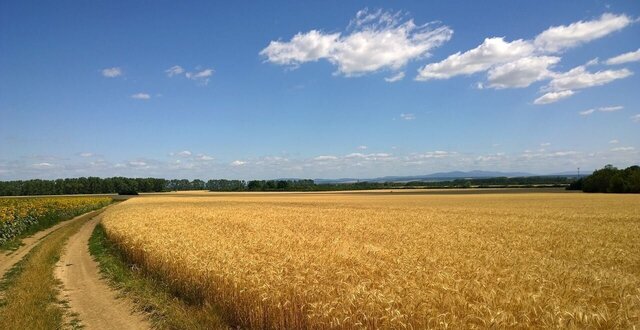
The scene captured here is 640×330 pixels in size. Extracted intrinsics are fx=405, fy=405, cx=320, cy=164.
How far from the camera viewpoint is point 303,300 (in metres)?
7.89

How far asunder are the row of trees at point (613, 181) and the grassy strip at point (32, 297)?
105m

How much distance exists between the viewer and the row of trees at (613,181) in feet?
287

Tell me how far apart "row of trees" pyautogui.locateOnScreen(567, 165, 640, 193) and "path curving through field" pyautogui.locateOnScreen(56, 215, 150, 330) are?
104m

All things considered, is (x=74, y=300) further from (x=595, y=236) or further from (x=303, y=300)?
(x=595, y=236)

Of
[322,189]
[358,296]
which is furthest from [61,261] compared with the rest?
[322,189]

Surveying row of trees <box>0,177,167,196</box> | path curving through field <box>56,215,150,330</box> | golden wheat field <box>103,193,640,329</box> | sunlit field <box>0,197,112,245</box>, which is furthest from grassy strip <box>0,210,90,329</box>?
row of trees <box>0,177,167,196</box>

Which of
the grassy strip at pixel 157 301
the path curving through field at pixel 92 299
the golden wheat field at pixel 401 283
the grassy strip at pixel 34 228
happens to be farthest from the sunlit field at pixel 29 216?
the golden wheat field at pixel 401 283

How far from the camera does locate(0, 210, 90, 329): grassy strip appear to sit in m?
9.46

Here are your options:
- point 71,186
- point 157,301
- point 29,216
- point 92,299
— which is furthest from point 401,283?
point 71,186

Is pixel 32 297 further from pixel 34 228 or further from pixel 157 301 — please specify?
pixel 34 228

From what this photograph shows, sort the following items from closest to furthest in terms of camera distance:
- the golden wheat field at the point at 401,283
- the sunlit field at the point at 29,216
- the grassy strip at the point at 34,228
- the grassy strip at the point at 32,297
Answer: the golden wheat field at the point at 401,283 → the grassy strip at the point at 32,297 → the grassy strip at the point at 34,228 → the sunlit field at the point at 29,216

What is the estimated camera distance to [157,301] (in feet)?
35.4

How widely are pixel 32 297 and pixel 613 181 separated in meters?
109

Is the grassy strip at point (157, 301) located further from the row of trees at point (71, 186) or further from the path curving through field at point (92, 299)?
the row of trees at point (71, 186)
